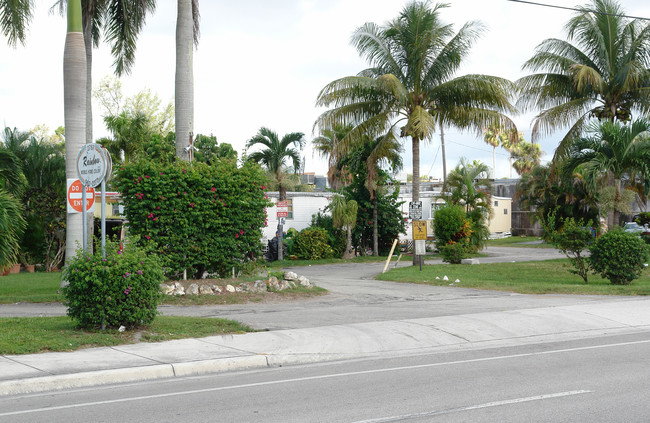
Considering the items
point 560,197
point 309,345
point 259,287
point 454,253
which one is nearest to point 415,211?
point 454,253

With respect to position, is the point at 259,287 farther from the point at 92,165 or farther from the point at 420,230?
the point at 420,230

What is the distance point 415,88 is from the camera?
25000 mm

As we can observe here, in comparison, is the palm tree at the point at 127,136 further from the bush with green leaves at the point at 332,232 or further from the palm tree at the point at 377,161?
the palm tree at the point at 377,161

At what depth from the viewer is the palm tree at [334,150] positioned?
26719mm

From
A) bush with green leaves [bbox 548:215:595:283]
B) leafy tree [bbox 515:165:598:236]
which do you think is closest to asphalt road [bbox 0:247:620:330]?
bush with green leaves [bbox 548:215:595:283]

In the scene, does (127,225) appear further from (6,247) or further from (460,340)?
(460,340)

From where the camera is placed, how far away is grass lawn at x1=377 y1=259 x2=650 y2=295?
57.2ft

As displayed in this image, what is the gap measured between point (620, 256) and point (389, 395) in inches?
543

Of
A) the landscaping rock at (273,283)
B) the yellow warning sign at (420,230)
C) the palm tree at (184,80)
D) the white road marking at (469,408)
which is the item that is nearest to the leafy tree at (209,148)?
the palm tree at (184,80)

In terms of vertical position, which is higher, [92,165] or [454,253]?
[92,165]

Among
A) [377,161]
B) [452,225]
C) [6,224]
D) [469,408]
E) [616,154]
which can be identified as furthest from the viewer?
[452,225]

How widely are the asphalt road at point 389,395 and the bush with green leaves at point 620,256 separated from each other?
985 cm

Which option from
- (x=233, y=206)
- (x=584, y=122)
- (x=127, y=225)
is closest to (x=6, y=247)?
(x=127, y=225)

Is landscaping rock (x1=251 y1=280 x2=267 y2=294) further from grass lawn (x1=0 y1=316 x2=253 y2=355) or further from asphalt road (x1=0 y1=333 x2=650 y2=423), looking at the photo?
asphalt road (x1=0 y1=333 x2=650 y2=423)
